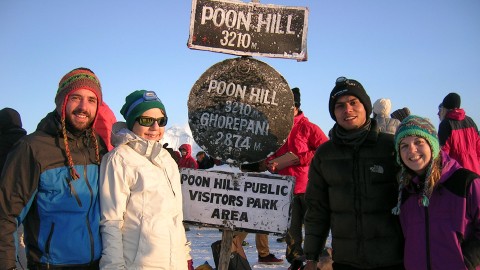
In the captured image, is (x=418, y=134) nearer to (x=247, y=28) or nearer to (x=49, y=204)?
(x=247, y=28)

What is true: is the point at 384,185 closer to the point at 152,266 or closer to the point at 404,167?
the point at 404,167

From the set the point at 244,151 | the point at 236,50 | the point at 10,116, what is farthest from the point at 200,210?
the point at 10,116

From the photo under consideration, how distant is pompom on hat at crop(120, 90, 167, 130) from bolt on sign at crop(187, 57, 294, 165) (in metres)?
0.43

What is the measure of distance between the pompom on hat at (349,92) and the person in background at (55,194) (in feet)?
5.25

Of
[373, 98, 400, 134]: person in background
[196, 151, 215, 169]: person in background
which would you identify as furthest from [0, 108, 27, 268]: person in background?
[196, 151, 215, 169]: person in background

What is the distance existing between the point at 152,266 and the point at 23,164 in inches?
35.0

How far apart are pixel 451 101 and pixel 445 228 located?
13.8 feet

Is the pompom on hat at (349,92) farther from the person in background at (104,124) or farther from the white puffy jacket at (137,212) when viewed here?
the person in background at (104,124)

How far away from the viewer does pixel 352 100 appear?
9.05ft

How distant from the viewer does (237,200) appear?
9.90 ft

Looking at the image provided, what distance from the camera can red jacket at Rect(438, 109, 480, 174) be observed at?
5.67 m

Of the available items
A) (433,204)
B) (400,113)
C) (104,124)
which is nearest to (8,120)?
(104,124)

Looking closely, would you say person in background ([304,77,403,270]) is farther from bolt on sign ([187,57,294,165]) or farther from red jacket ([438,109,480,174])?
red jacket ([438,109,480,174])

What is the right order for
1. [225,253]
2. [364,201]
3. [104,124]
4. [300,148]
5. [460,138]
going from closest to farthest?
[364,201] → [225,253] → [104,124] → [300,148] → [460,138]
